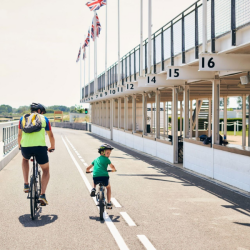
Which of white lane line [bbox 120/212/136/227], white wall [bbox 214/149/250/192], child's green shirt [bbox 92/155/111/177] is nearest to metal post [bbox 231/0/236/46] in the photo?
white wall [bbox 214/149/250/192]

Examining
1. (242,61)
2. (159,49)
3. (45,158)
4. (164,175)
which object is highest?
(159,49)

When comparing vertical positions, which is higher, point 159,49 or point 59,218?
point 159,49

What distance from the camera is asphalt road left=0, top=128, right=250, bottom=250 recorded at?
5.91 m

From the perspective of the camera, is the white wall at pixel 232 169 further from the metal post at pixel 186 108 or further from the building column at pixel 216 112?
the metal post at pixel 186 108

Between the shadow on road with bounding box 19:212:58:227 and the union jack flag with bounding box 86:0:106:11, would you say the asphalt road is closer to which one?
the shadow on road with bounding box 19:212:58:227

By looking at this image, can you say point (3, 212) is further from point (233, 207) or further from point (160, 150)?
point (160, 150)

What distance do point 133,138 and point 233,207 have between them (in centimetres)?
1776

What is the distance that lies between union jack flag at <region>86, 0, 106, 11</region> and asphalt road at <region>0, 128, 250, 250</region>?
62.2ft

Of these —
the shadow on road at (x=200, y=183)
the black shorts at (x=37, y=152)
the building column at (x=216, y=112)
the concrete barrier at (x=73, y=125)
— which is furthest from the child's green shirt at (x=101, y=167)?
the concrete barrier at (x=73, y=125)

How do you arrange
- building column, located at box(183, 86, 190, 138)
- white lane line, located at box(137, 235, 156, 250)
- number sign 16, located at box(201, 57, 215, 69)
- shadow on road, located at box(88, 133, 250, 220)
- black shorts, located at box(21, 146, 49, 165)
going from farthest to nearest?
1. building column, located at box(183, 86, 190, 138)
2. number sign 16, located at box(201, 57, 215, 69)
3. shadow on road, located at box(88, 133, 250, 220)
4. black shorts, located at box(21, 146, 49, 165)
5. white lane line, located at box(137, 235, 156, 250)

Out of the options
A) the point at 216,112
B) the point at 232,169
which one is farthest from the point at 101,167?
the point at 216,112

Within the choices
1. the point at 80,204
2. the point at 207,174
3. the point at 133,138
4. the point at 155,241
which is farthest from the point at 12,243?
the point at 133,138

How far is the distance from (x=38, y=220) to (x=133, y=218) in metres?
1.67

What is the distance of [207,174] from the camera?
44.0 ft
